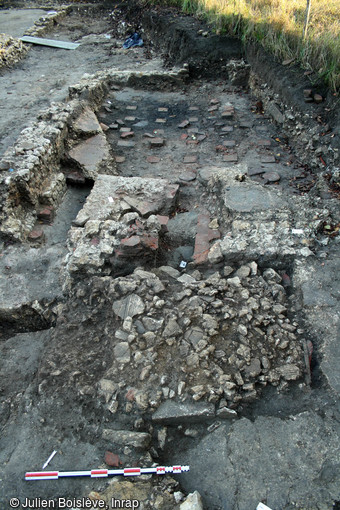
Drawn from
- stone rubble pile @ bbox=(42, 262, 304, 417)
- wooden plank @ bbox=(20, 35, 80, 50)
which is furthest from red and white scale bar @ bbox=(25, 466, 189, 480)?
wooden plank @ bbox=(20, 35, 80, 50)

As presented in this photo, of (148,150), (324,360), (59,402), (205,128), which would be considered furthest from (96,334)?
(205,128)

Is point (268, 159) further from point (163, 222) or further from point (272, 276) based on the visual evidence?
point (272, 276)

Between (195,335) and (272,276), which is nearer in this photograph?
(195,335)

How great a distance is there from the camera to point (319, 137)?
456 centimetres

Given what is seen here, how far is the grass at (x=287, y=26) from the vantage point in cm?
493

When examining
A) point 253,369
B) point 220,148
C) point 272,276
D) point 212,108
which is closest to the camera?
point 253,369

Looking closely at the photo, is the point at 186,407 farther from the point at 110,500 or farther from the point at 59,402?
the point at 59,402

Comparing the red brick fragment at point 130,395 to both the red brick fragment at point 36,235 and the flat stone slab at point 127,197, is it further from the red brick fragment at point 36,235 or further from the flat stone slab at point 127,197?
the red brick fragment at point 36,235

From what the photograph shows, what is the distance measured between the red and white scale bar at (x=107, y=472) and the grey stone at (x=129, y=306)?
3.07ft

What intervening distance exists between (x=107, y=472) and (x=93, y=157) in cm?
375

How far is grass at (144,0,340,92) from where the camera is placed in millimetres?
4926

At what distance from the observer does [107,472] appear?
1.88m

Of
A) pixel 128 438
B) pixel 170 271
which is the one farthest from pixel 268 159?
pixel 128 438

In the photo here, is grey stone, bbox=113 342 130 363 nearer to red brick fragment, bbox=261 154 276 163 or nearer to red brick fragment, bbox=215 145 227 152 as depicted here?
red brick fragment, bbox=261 154 276 163
